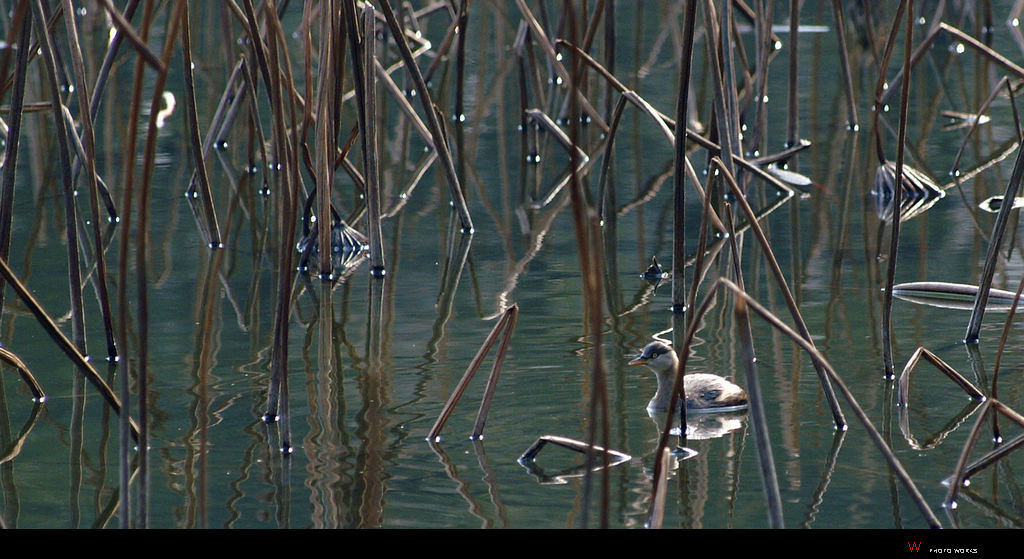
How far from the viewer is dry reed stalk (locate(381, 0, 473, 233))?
5363mm

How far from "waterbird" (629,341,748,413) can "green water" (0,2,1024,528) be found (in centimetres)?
9

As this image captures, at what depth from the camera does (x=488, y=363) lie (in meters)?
4.60

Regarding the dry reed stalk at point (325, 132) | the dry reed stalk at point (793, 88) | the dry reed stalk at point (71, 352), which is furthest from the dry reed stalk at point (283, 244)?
the dry reed stalk at point (793, 88)

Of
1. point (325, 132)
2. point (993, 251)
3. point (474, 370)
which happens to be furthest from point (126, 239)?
point (993, 251)

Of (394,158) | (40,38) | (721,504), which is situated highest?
(40,38)

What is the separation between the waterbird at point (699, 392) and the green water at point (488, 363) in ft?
0.29

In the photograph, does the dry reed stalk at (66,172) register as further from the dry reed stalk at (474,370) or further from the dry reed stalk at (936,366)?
the dry reed stalk at (936,366)

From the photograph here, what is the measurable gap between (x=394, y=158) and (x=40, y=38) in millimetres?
4380

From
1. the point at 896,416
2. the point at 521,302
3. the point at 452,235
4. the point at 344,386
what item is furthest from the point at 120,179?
the point at 896,416

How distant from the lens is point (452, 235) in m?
6.53

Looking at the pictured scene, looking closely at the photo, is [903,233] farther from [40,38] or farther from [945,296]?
[40,38]

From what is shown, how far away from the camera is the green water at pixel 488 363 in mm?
3436

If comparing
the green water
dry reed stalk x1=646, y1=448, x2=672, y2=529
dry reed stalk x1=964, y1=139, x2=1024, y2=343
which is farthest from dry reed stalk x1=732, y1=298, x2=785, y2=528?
dry reed stalk x1=964, y1=139, x2=1024, y2=343

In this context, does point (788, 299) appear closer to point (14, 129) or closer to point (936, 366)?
point (936, 366)
